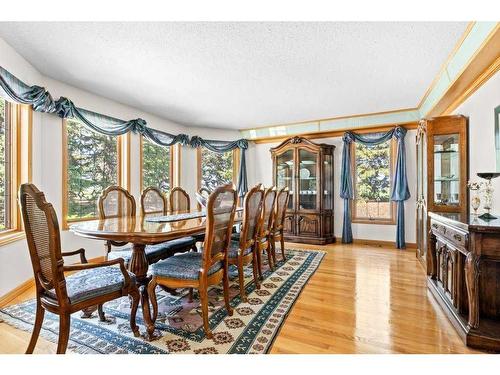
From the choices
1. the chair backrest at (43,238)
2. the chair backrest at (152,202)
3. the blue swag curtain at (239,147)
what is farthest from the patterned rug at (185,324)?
the blue swag curtain at (239,147)

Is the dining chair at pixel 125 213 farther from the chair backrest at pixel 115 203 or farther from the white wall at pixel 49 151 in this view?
the white wall at pixel 49 151

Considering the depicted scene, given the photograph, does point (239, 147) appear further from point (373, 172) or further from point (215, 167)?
point (373, 172)

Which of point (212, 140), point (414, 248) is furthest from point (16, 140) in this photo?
point (414, 248)

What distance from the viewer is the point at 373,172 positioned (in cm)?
493

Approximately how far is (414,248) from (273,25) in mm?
4220

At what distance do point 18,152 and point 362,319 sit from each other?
3.64 m

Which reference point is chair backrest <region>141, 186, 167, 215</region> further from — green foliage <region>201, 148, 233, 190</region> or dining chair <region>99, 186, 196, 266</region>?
green foliage <region>201, 148, 233, 190</region>

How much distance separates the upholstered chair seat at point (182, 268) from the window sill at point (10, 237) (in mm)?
1541

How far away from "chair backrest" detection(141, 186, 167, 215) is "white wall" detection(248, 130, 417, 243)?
2.73 m

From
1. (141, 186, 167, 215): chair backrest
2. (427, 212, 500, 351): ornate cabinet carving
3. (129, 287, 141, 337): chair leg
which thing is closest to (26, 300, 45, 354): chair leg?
(129, 287, 141, 337): chair leg

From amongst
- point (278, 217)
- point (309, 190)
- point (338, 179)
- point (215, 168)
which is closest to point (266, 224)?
point (278, 217)
